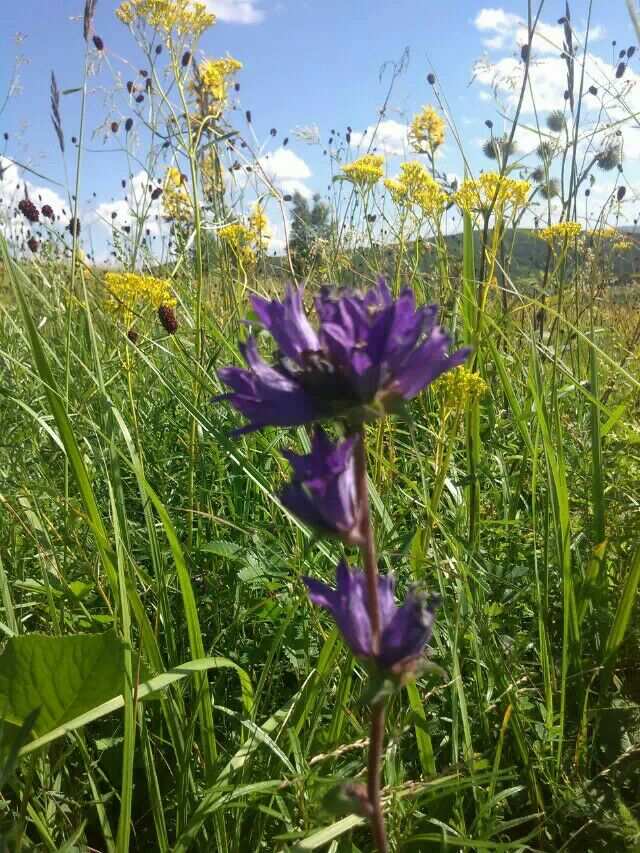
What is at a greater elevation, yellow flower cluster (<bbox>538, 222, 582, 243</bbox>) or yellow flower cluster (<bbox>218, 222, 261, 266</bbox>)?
yellow flower cluster (<bbox>218, 222, 261, 266</bbox>)

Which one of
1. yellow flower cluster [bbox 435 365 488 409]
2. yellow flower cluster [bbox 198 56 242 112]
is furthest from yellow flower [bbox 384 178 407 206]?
yellow flower cluster [bbox 435 365 488 409]

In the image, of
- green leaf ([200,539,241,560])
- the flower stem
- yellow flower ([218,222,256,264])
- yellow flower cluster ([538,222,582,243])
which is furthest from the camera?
yellow flower ([218,222,256,264])

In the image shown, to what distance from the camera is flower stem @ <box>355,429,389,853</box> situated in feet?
2.72

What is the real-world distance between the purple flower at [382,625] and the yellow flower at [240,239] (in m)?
2.20

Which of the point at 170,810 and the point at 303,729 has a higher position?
the point at 303,729

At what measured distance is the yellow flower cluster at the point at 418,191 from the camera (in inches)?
117

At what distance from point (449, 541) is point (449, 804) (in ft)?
1.71

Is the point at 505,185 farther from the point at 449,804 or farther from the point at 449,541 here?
the point at 449,804

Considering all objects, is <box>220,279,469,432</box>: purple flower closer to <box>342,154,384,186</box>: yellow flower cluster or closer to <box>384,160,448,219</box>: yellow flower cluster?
<box>384,160,448,219</box>: yellow flower cluster

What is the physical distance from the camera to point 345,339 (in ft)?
2.80

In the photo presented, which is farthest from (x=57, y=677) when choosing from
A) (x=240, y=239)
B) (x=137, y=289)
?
(x=240, y=239)

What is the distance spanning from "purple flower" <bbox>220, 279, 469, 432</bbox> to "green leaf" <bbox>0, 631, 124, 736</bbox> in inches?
25.5

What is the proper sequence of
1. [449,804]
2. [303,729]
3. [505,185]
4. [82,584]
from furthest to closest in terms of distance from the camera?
[505,185]
[82,584]
[303,729]
[449,804]

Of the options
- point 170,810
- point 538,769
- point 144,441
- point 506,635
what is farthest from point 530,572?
point 144,441
